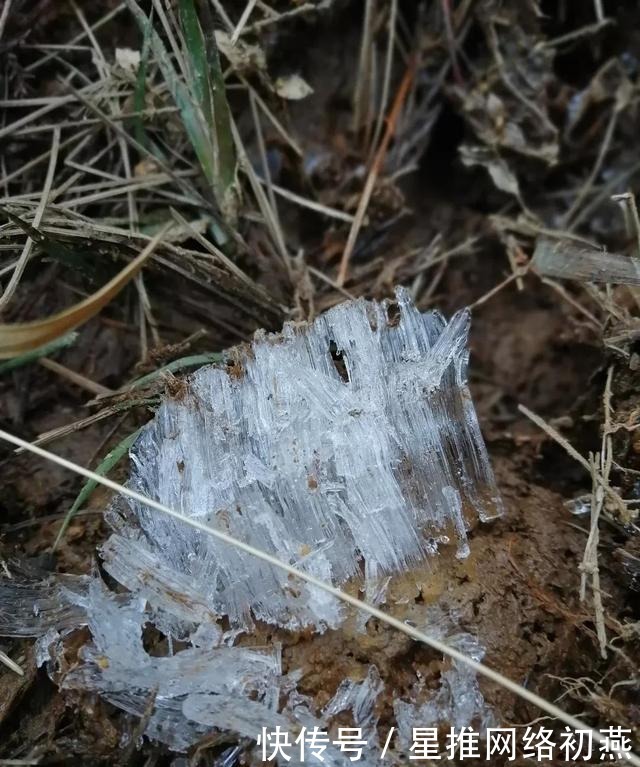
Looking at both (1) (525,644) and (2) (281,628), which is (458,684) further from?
(2) (281,628)

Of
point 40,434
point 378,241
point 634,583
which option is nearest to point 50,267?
point 40,434

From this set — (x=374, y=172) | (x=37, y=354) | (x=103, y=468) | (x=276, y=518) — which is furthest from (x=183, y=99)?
(x=276, y=518)

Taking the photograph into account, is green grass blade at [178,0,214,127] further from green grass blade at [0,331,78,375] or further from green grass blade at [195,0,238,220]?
green grass blade at [0,331,78,375]

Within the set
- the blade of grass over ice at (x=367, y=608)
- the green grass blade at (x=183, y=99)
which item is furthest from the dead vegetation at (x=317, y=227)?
the blade of grass over ice at (x=367, y=608)

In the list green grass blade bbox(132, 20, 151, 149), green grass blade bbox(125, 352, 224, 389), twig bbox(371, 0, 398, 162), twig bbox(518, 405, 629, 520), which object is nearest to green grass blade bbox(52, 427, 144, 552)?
green grass blade bbox(125, 352, 224, 389)

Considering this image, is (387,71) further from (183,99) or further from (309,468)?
(309,468)

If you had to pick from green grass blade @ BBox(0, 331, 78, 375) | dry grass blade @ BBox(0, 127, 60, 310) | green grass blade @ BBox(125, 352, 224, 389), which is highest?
dry grass blade @ BBox(0, 127, 60, 310)
